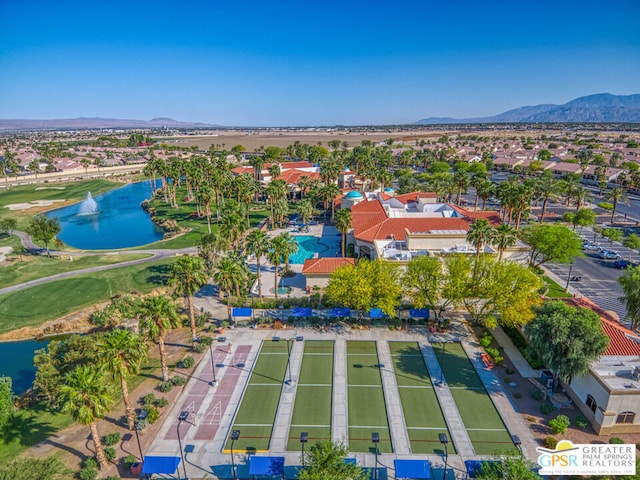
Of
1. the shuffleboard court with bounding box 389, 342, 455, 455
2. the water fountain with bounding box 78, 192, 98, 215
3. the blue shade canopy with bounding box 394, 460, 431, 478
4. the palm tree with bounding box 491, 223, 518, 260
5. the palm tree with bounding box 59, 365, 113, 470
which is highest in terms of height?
the palm tree with bounding box 491, 223, 518, 260

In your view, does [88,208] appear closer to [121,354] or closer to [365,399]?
[121,354]

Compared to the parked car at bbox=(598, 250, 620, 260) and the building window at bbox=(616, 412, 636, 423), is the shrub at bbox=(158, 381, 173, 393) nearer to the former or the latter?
the building window at bbox=(616, 412, 636, 423)

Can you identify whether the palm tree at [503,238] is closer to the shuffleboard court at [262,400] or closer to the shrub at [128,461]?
the shuffleboard court at [262,400]

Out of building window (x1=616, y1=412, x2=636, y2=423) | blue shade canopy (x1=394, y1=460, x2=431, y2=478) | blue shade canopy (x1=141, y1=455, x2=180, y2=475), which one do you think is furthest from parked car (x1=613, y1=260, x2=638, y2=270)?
blue shade canopy (x1=141, y1=455, x2=180, y2=475)

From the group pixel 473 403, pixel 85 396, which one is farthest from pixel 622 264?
pixel 85 396

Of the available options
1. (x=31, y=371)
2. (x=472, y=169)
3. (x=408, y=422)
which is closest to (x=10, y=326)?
(x=31, y=371)

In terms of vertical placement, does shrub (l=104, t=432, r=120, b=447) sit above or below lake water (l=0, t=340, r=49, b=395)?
above
